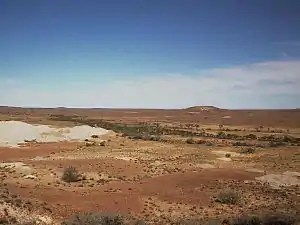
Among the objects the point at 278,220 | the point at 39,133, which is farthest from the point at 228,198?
the point at 39,133

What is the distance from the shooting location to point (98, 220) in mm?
16188

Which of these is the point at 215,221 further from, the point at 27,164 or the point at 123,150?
the point at 123,150

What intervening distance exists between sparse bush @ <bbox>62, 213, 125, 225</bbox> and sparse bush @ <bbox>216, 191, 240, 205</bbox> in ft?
27.7

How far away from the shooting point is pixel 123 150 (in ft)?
150

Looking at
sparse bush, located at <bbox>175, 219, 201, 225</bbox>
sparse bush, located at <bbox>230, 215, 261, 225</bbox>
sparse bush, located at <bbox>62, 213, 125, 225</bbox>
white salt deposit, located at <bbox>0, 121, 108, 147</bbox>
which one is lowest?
sparse bush, located at <bbox>175, 219, 201, 225</bbox>

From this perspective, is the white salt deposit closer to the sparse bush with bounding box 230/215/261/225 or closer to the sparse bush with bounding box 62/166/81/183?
the sparse bush with bounding box 62/166/81/183

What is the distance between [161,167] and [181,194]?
983 centimetres

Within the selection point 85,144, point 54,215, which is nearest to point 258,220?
point 54,215

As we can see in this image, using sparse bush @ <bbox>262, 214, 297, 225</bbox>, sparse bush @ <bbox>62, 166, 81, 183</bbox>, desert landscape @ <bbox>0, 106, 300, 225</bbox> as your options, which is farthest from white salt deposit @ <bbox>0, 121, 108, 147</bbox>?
sparse bush @ <bbox>262, 214, 297, 225</bbox>

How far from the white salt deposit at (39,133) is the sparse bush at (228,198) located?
3489cm

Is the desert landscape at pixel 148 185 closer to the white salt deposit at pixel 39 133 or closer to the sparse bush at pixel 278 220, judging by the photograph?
the sparse bush at pixel 278 220

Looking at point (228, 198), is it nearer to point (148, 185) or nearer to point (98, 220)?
point (148, 185)

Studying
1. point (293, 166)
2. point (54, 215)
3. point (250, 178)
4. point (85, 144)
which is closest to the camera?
point (54, 215)

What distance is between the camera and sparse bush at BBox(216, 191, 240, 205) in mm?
23281
